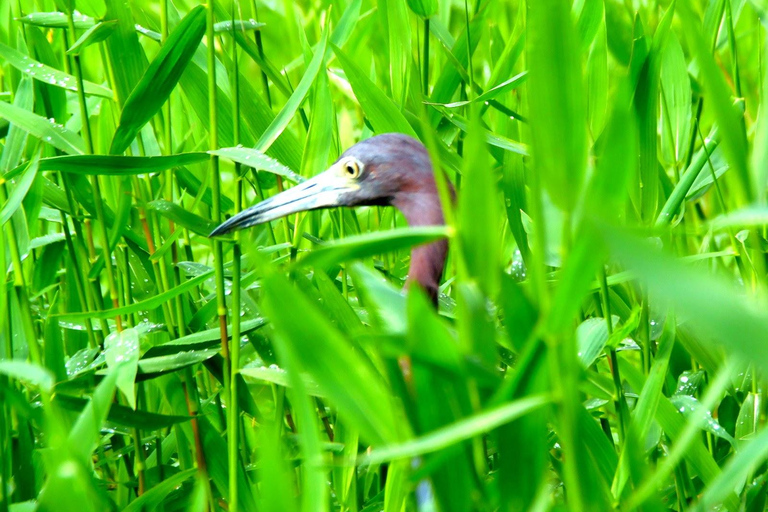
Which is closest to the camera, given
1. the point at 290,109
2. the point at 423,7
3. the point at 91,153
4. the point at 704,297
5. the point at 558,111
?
the point at 704,297

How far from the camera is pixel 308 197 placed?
1437 millimetres

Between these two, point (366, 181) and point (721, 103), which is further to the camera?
point (366, 181)

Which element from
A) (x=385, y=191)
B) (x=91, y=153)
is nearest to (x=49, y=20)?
(x=91, y=153)

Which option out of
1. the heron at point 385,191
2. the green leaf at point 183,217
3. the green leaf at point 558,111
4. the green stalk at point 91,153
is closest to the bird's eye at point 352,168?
the heron at point 385,191

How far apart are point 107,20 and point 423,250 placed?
21.6 inches

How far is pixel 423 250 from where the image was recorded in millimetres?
1349

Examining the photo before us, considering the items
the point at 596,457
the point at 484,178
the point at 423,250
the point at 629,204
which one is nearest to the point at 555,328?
the point at 484,178

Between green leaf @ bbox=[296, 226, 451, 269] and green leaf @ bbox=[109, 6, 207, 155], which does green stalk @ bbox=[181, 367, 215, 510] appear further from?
green leaf @ bbox=[296, 226, 451, 269]

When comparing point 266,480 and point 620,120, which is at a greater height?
point 620,120

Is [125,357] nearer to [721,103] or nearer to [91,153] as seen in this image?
[91,153]

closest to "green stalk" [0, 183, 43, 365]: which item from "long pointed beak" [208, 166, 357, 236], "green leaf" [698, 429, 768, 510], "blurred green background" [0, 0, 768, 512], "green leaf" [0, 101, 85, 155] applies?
"blurred green background" [0, 0, 768, 512]

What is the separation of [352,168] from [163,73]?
0.33 meters

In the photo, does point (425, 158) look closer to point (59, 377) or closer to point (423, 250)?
point (423, 250)

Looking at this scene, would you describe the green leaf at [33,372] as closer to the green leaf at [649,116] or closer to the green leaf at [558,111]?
the green leaf at [558,111]
